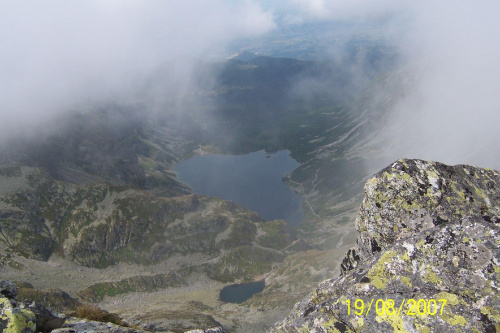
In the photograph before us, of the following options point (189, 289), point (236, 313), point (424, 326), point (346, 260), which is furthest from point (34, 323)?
point (189, 289)

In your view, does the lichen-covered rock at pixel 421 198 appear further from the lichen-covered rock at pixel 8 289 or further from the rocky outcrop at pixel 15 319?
the lichen-covered rock at pixel 8 289

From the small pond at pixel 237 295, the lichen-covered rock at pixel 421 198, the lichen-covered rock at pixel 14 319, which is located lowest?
the small pond at pixel 237 295

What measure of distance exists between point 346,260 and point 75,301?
164 meters

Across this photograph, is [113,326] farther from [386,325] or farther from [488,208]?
[488,208]

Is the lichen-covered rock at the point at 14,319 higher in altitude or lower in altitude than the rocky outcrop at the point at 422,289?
lower

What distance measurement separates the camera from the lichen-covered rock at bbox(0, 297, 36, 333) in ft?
51.2

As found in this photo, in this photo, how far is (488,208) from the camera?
20.8 metres
